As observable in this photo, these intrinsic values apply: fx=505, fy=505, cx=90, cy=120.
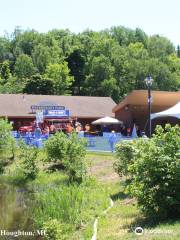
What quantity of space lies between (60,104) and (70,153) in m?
30.8

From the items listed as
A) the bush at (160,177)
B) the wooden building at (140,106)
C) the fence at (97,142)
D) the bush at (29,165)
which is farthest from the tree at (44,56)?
the bush at (160,177)

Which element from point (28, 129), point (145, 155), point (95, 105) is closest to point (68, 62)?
point (95, 105)

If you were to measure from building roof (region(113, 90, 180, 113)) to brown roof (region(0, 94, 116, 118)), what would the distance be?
671 cm

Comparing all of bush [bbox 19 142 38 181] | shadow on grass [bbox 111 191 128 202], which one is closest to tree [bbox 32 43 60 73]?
bush [bbox 19 142 38 181]

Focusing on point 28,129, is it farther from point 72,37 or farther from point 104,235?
point 72,37

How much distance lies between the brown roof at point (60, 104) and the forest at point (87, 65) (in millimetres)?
18811

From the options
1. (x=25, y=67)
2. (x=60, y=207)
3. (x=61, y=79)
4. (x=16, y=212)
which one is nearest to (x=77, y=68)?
(x=61, y=79)

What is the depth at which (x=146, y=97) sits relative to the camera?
44469 mm

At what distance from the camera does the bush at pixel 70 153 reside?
834 inches

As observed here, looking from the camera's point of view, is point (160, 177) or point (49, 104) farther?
point (49, 104)

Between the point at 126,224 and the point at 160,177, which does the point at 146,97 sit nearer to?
the point at 126,224

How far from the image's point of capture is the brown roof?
48.5 meters

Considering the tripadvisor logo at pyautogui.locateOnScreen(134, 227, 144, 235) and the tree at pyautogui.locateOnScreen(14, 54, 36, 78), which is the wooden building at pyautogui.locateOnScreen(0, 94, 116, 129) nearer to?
the tripadvisor logo at pyautogui.locateOnScreen(134, 227, 144, 235)

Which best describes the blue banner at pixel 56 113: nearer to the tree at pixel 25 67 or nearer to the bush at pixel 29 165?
the bush at pixel 29 165
